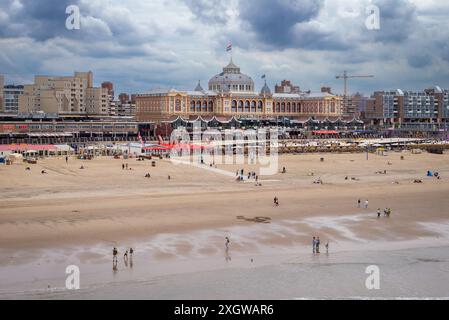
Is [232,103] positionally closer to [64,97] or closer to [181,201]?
[64,97]

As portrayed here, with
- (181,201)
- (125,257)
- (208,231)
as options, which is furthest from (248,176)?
(125,257)

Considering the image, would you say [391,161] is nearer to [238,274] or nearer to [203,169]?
[203,169]

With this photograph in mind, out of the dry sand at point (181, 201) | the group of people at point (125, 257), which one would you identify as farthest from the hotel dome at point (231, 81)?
the group of people at point (125, 257)

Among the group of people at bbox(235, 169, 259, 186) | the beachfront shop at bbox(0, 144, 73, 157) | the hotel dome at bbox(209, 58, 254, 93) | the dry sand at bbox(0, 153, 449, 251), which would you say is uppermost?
the hotel dome at bbox(209, 58, 254, 93)

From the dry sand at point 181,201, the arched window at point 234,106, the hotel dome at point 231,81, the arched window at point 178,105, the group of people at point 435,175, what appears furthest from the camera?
the hotel dome at point 231,81

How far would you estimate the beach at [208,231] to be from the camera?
69.3ft

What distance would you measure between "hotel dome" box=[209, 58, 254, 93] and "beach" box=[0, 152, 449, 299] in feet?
263

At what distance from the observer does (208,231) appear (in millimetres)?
28484

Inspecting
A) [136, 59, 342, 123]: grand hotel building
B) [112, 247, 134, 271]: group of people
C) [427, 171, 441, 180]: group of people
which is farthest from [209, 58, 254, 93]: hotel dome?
[112, 247, 134, 271]: group of people

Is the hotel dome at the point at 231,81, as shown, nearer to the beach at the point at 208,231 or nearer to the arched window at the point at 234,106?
the arched window at the point at 234,106

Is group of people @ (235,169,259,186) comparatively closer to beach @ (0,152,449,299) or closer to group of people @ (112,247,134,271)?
beach @ (0,152,449,299)

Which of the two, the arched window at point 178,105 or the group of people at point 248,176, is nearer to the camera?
the group of people at point 248,176

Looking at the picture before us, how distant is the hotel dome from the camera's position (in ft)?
422

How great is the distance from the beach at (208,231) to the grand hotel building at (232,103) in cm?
6810
